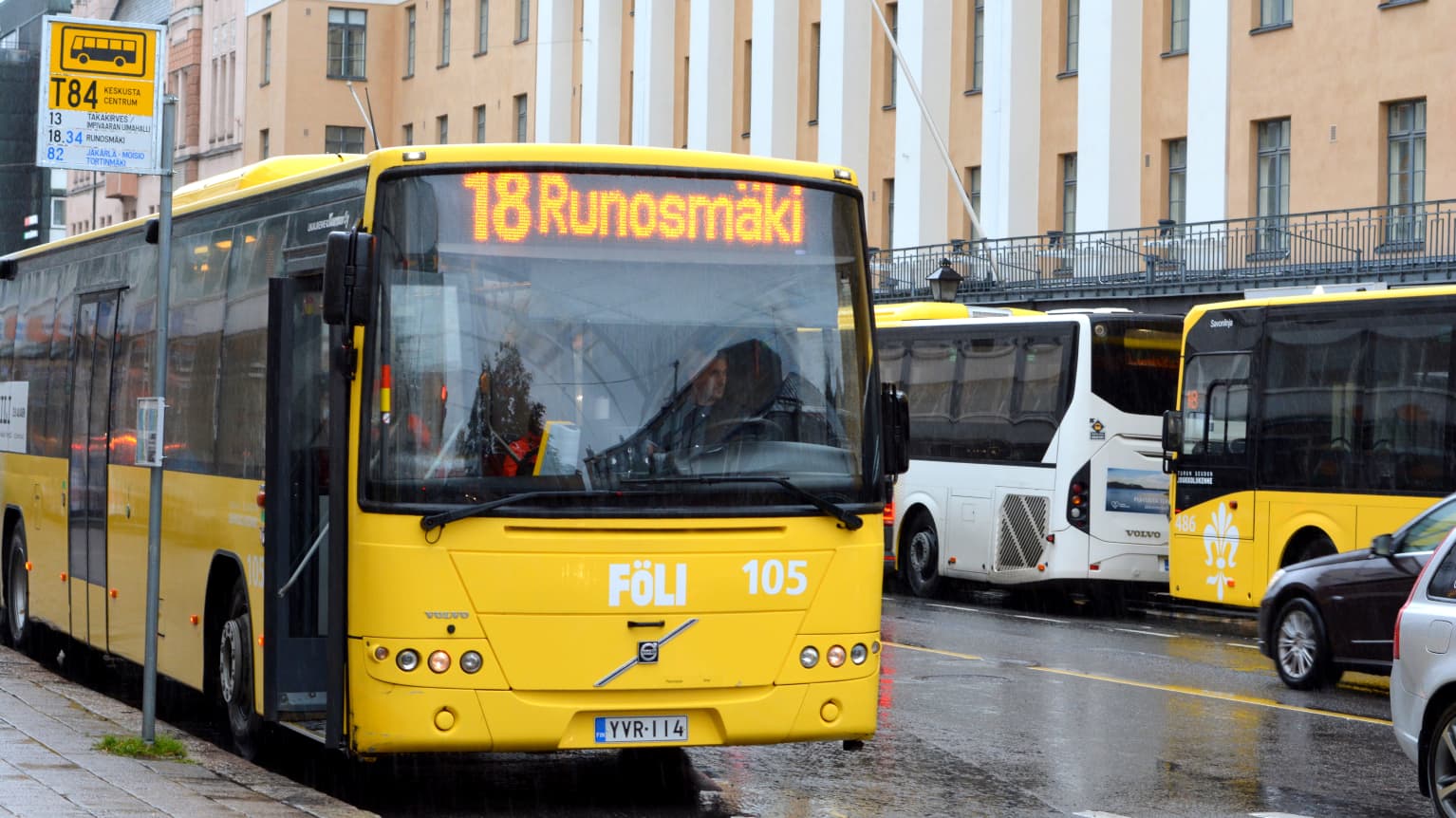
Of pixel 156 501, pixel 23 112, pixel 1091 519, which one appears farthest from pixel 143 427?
pixel 23 112

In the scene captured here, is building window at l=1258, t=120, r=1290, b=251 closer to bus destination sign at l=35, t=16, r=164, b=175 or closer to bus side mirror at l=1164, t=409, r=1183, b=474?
bus side mirror at l=1164, t=409, r=1183, b=474

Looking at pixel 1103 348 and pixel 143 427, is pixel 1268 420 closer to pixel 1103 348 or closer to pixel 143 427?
pixel 1103 348

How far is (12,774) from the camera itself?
964cm

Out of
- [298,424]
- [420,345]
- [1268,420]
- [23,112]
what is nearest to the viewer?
[420,345]

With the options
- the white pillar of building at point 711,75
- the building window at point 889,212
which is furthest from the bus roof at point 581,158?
the white pillar of building at point 711,75

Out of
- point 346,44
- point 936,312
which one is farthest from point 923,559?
point 346,44

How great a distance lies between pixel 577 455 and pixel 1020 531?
15.7m

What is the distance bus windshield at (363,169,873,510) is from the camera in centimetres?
954

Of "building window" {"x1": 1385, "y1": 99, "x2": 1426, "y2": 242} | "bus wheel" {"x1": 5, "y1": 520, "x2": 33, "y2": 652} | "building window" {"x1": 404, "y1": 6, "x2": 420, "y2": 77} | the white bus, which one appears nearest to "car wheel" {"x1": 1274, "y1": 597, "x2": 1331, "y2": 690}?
the white bus

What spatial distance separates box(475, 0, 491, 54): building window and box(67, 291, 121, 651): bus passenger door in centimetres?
5082

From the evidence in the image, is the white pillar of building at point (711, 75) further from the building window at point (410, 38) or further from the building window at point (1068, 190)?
the building window at point (410, 38)

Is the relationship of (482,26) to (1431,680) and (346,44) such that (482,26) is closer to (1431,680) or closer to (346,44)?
(346,44)

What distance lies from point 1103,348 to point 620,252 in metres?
15.1

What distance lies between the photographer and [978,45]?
44531 mm
